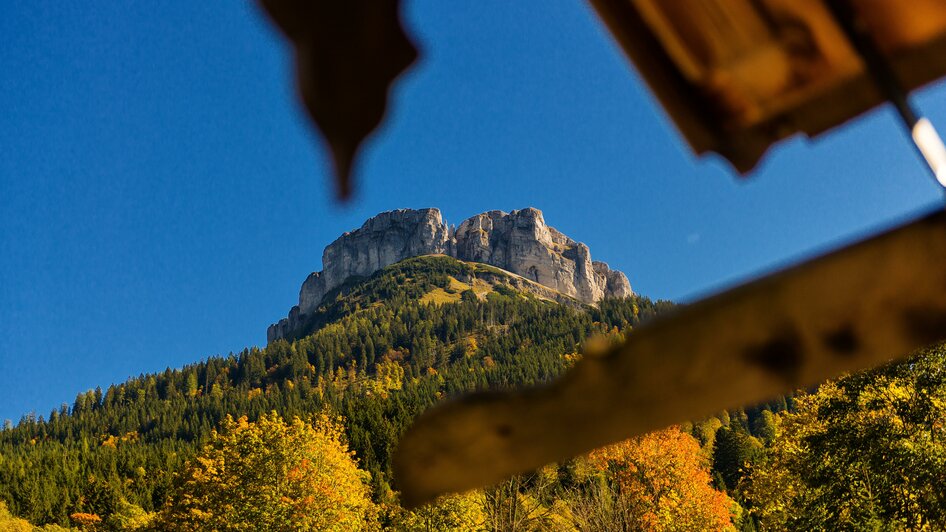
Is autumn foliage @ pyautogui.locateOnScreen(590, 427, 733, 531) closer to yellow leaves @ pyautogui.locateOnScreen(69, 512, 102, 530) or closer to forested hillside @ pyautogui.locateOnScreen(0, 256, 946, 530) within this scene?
forested hillside @ pyautogui.locateOnScreen(0, 256, 946, 530)

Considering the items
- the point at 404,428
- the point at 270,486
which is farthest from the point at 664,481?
the point at 404,428

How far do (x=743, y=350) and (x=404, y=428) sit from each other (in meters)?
4.33

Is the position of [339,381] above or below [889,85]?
above

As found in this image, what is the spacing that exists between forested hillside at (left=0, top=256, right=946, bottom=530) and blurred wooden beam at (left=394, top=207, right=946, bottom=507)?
15 centimetres

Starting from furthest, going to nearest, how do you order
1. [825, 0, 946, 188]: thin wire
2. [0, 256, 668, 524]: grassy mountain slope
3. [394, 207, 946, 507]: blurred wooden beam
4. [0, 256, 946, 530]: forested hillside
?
[0, 256, 668, 524]: grassy mountain slope → [0, 256, 946, 530]: forested hillside → [825, 0, 946, 188]: thin wire → [394, 207, 946, 507]: blurred wooden beam

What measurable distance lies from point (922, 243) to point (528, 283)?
193 metres

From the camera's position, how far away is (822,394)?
55.4 feet

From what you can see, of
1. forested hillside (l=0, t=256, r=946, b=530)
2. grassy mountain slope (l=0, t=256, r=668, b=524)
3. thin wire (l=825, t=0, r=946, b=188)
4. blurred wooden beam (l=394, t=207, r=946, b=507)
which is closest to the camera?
blurred wooden beam (l=394, t=207, r=946, b=507)

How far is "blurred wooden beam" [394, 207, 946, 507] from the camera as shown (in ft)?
4.12

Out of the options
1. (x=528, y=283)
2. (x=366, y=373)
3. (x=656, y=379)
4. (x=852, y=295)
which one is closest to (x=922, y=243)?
(x=852, y=295)

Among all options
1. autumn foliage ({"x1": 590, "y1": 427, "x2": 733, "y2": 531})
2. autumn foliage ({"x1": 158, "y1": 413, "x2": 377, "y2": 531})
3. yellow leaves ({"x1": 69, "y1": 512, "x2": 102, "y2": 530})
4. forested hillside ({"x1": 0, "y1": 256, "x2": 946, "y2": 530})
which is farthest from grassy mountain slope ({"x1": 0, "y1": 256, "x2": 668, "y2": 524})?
autumn foliage ({"x1": 590, "y1": 427, "x2": 733, "y2": 531})

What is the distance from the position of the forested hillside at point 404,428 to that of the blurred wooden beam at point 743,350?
0.15 m

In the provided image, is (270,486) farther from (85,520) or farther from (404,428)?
(85,520)

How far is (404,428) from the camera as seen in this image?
534 cm
